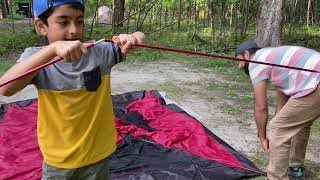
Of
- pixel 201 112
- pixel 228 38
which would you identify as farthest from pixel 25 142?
pixel 228 38

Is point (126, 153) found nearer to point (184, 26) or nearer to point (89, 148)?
point (89, 148)

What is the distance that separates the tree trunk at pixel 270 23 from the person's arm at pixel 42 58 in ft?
22.5

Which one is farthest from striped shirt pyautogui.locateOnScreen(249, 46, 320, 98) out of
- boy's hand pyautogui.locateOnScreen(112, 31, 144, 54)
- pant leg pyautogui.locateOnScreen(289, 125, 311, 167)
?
boy's hand pyautogui.locateOnScreen(112, 31, 144, 54)

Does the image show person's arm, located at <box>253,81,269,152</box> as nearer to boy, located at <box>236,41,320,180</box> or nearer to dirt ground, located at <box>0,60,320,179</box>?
boy, located at <box>236,41,320,180</box>

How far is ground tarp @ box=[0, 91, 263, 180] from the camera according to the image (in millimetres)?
3404

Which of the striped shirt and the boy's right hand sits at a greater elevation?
the boy's right hand

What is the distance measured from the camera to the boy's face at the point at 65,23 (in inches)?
65.7

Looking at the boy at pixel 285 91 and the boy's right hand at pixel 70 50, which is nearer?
the boy's right hand at pixel 70 50

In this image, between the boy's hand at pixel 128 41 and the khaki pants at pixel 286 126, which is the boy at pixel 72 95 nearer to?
the boy's hand at pixel 128 41

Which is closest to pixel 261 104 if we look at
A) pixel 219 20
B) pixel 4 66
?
pixel 4 66

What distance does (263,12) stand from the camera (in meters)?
7.96

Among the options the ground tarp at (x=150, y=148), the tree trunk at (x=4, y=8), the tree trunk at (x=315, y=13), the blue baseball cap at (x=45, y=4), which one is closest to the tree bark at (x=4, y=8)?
the tree trunk at (x=4, y=8)

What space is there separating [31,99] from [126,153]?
76.1 inches

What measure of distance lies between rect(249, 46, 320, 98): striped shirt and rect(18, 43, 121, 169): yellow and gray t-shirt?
4.36 feet
